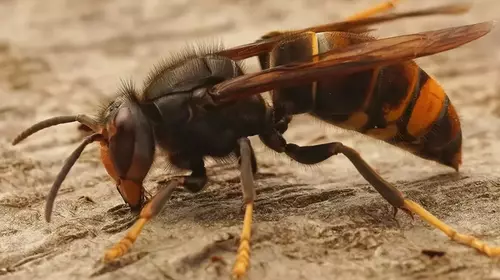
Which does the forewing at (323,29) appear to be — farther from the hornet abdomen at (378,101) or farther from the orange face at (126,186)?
the orange face at (126,186)

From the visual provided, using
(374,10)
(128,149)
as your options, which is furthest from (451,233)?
(374,10)

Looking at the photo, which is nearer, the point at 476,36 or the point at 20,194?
the point at 476,36

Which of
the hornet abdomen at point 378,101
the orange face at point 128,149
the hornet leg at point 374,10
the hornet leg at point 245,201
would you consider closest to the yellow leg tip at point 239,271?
the hornet leg at point 245,201

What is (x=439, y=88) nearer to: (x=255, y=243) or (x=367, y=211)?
(x=367, y=211)

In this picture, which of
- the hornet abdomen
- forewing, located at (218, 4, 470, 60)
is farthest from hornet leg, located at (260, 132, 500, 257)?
forewing, located at (218, 4, 470, 60)

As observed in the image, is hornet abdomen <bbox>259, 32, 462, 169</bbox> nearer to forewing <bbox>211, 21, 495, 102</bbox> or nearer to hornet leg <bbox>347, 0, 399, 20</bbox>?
forewing <bbox>211, 21, 495, 102</bbox>

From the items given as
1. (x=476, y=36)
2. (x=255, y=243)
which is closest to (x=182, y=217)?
(x=255, y=243)
